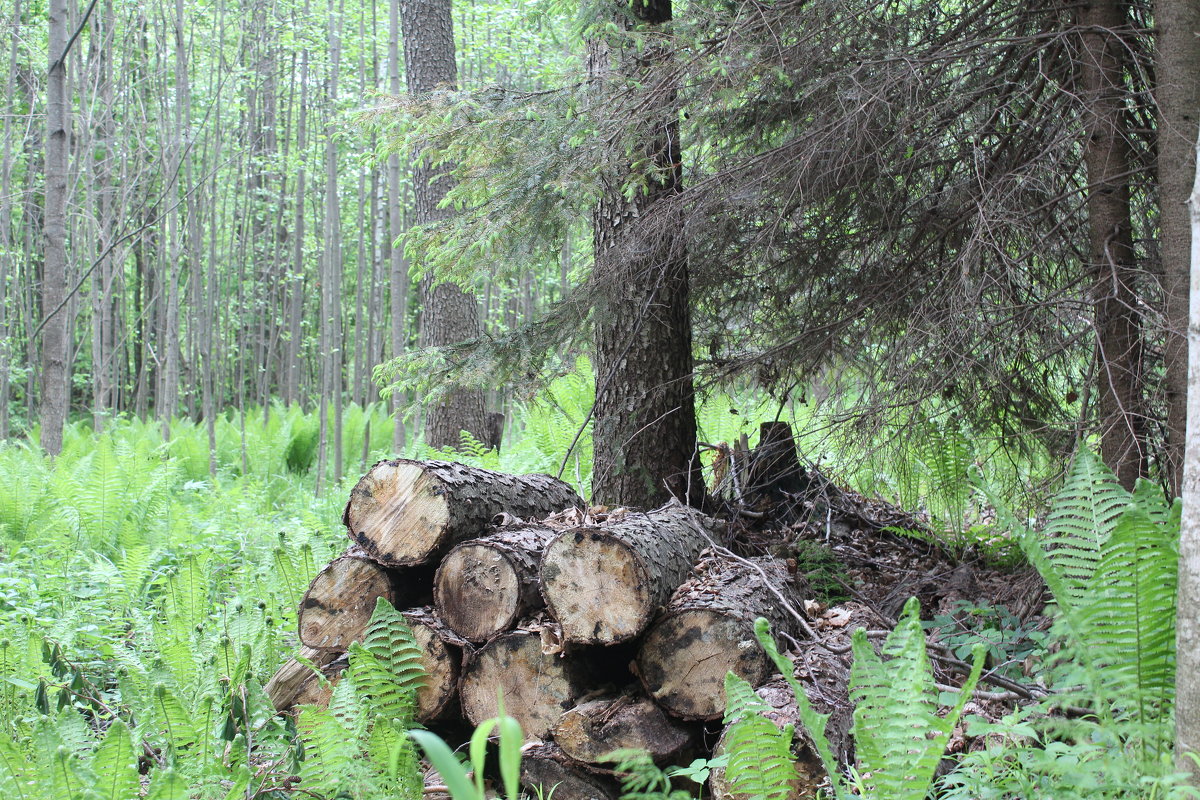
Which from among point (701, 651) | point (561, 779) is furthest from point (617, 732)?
point (701, 651)

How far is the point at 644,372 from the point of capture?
12.6 ft

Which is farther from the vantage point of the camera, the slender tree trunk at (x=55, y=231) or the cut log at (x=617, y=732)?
the slender tree trunk at (x=55, y=231)

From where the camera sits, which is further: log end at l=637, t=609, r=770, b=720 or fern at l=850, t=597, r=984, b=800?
log end at l=637, t=609, r=770, b=720

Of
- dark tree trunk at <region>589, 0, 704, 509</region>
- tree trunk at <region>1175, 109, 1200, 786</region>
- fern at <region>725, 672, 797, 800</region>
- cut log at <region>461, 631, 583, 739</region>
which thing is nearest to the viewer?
tree trunk at <region>1175, 109, 1200, 786</region>

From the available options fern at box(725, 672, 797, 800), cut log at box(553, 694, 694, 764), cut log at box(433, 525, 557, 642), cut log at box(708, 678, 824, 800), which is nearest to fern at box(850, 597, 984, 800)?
fern at box(725, 672, 797, 800)

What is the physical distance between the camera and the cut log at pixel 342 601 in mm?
2947

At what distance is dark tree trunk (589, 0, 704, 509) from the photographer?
12.2 feet

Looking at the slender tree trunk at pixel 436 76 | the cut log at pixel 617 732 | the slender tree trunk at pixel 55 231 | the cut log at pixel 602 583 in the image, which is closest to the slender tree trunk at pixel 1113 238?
the cut log at pixel 602 583

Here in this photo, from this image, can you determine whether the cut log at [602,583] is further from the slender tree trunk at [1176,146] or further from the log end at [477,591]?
the slender tree trunk at [1176,146]

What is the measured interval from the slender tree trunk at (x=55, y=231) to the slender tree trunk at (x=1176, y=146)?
6.66 m

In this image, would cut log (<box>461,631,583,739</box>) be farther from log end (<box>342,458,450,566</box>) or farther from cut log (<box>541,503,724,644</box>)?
log end (<box>342,458,450,566</box>)

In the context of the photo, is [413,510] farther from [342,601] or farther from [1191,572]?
[1191,572]

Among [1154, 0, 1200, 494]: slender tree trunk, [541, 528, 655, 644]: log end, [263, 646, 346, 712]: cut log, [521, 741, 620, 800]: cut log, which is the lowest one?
[521, 741, 620, 800]: cut log

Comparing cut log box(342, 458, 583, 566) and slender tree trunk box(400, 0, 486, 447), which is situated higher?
slender tree trunk box(400, 0, 486, 447)
